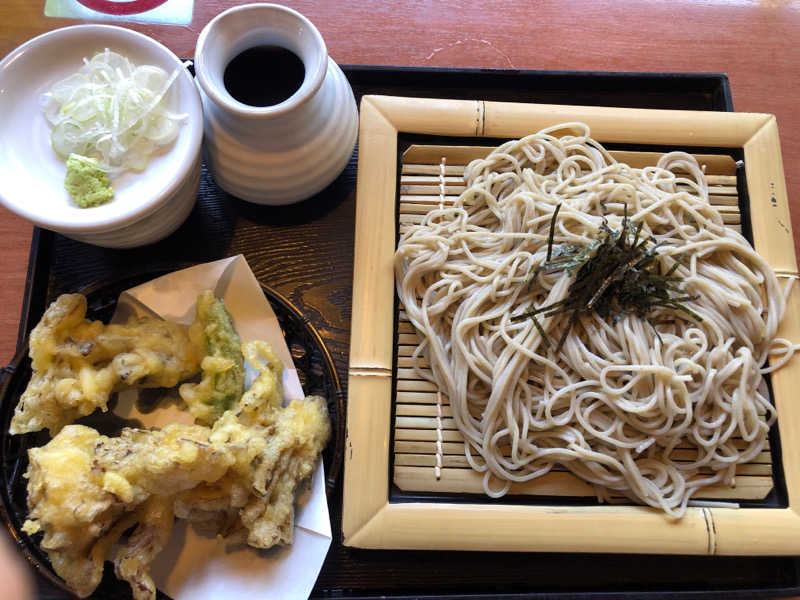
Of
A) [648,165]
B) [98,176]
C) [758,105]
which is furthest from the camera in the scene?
[758,105]

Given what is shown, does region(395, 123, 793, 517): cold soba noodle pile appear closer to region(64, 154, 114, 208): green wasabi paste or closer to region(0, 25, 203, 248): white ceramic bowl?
region(0, 25, 203, 248): white ceramic bowl

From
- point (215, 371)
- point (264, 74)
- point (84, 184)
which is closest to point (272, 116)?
point (264, 74)

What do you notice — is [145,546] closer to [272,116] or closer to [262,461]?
[262,461]

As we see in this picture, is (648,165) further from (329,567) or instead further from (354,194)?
→ (329,567)

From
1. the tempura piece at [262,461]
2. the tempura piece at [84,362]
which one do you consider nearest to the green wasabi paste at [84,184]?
the tempura piece at [84,362]

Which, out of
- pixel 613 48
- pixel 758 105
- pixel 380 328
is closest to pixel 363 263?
pixel 380 328

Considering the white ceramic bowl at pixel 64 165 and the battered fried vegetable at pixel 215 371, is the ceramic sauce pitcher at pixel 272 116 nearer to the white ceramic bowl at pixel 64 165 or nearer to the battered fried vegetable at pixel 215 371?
the white ceramic bowl at pixel 64 165

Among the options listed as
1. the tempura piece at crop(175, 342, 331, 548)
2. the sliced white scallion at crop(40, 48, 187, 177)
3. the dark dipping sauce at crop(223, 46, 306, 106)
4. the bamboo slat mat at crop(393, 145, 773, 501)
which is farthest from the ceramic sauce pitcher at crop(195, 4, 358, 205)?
the tempura piece at crop(175, 342, 331, 548)
